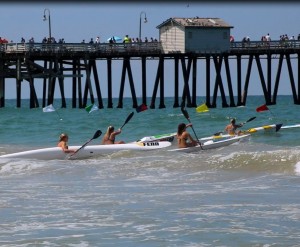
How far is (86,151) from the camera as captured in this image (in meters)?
20.3

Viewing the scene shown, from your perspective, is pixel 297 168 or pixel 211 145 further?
pixel 211 145

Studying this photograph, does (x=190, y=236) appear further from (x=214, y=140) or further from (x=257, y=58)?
(x=257, y=58)

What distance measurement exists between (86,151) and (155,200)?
894cm

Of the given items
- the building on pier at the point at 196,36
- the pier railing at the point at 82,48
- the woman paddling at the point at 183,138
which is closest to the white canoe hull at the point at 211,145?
the woman paddling at the point at 183,138

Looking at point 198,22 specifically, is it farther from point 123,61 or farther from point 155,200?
point 155,200

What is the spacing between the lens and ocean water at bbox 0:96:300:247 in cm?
867

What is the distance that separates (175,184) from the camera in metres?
14.2

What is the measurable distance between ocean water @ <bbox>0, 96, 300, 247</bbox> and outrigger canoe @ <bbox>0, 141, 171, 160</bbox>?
0.28 metres

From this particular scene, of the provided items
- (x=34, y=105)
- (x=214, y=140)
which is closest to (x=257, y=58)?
(x=34, y=105)

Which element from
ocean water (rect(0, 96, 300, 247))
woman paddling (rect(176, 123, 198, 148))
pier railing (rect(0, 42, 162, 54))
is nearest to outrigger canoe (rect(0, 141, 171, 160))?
ocean water (rect(0, 96, 300, 247))

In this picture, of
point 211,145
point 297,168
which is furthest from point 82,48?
point 297,168

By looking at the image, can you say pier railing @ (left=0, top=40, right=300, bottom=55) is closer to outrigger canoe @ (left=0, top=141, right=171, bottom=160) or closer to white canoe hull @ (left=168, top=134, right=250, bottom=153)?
white canoe hull @ (left=168, top=134, right=250, bottom=153)

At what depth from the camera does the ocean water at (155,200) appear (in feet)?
28.5

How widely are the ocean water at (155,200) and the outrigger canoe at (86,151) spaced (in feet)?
0.93
